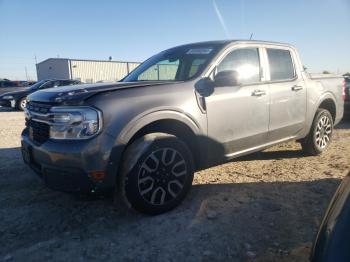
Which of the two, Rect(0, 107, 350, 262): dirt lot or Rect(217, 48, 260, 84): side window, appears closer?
Rect(0, 107, 350, 262): dirt lot

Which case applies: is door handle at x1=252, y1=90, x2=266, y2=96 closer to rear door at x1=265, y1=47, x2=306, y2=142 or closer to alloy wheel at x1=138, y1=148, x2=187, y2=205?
rear door at x1=265, y1=47, x2=306, y2=142

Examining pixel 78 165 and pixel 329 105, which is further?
pixel 329 105

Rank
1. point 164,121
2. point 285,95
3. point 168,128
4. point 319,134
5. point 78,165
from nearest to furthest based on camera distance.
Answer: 1. point 78,165
2. point 164,121
3. point 168,128
4. point 285,95
5. point 319,134

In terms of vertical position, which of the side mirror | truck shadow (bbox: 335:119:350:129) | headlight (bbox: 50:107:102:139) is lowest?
truck shadow (bbox: 335:119:350:129)

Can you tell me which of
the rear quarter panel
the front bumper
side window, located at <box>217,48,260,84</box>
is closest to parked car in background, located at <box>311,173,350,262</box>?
the front bumper

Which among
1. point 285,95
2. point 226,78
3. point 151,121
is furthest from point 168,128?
point 285,95

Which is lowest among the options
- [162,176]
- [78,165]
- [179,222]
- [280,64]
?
[179,222]

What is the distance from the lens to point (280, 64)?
4895 millimetres

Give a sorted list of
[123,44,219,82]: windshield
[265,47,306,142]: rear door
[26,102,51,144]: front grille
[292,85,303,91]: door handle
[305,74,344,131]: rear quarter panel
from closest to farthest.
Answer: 1. [26,102,51,144]: front grille
2. [123,44,219,82]: windshield
3. [265,47,306,142]: rear door
4. [292,85,303,91]: door handle
5. [305,74,344,131]: rear quarter panel

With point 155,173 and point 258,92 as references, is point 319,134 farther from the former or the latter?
point 155,173

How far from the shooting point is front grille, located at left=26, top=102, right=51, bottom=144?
325 centimetres

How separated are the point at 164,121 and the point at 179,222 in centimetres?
103

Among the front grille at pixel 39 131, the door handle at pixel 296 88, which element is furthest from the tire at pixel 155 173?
the door handle at pixel 296 88

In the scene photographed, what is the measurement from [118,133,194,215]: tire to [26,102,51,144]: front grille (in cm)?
81
